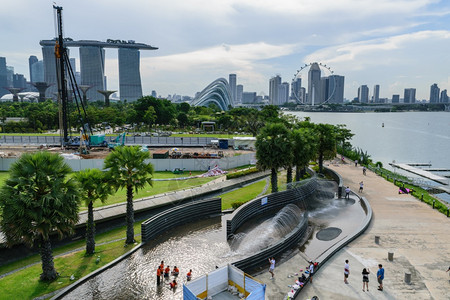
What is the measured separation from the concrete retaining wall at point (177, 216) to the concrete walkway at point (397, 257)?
8.98 metres

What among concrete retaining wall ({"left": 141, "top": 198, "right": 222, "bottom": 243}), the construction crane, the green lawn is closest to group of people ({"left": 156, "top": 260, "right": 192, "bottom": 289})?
concrete retaining wall ({"left": 141, "top": 198, "right": 222, "bottom": 243})

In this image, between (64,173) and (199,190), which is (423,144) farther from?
(64,173)

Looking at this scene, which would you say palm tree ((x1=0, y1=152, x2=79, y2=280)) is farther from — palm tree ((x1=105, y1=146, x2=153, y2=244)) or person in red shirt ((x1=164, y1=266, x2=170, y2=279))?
person in red shirt ((x1=164, y1=266, x2=170, y2=279))

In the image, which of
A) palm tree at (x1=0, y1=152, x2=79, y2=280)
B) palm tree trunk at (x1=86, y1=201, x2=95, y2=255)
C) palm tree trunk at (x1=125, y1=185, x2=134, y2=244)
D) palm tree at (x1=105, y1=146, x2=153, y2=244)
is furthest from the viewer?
palm tree trunk at (x1=125, y1=185, x2=134, y2=244)

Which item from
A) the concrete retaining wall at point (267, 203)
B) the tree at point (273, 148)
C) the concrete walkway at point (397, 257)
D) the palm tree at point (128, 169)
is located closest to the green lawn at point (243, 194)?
Answer: the concrete retaining wall at point (267, 203)

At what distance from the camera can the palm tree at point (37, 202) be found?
13977mm

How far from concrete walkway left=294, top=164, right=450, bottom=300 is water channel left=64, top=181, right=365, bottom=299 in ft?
6.45

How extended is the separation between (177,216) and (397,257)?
14.0m

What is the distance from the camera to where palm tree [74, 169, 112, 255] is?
17094 mm

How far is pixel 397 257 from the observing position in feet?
58.0

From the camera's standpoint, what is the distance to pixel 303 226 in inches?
A: 841

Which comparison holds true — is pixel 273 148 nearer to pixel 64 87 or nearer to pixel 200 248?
pixel 200 248

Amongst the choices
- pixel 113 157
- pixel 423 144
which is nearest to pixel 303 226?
pixel 113 157

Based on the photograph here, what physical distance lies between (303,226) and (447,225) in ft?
35.6
